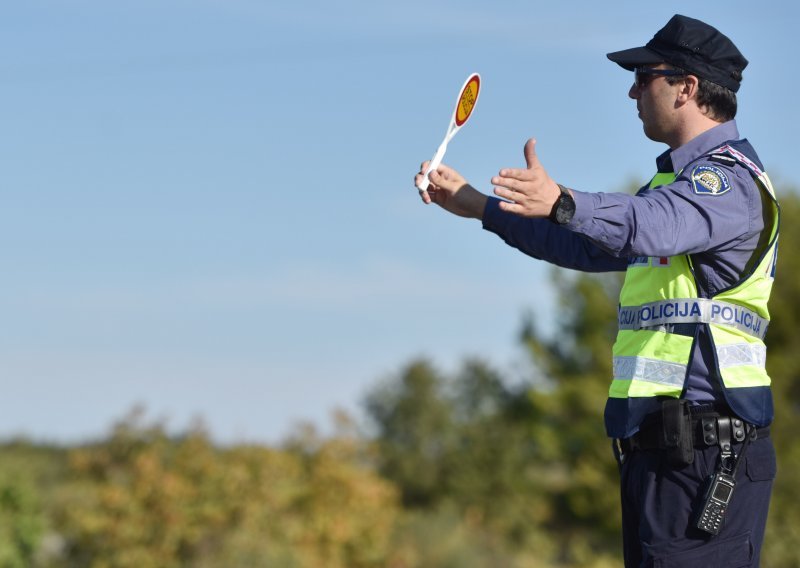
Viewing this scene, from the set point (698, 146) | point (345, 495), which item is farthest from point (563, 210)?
point (345, 495)

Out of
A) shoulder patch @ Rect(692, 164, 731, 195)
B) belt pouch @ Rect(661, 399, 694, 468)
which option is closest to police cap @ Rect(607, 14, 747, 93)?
shoulder patch @ Rect(692, 164, 731, 195)

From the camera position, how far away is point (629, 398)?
421cm

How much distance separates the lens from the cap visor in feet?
14.1

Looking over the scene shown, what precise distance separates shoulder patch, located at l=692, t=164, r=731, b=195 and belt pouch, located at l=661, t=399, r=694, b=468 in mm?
680

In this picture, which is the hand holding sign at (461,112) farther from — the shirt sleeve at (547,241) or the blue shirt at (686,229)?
the blue shirt at (686,229)

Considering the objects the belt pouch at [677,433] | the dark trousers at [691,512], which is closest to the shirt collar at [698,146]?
the belt pouch at [677,433]

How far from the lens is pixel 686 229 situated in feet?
12.7

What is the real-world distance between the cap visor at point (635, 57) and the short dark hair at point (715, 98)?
83 millimetres

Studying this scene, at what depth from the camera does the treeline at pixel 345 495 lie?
57.7 ft

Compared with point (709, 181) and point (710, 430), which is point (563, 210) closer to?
point (709, 181)

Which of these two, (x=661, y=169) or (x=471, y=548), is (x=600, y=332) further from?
(x=661, y=169)

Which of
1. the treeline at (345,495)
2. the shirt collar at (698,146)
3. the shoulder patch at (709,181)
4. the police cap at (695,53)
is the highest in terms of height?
the police cap at (695,53)

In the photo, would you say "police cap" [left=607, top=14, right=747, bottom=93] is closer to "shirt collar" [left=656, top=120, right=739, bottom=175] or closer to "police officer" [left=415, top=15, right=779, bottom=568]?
"police officer" [left=415, top=15, right=779, bottom=568]

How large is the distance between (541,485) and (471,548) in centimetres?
1936
